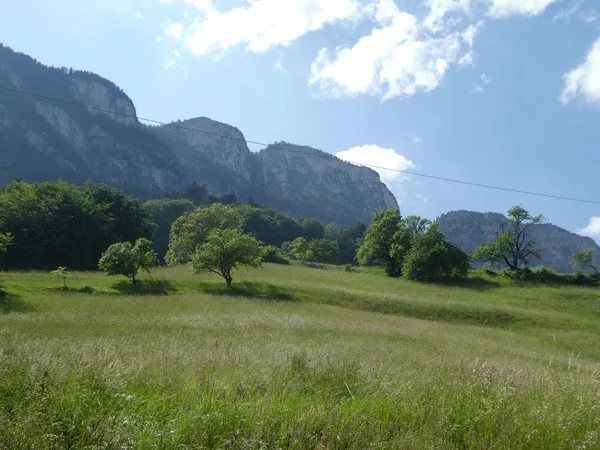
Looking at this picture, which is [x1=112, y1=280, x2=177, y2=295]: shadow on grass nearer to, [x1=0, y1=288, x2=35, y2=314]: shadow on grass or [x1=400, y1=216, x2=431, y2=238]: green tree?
[x1=0, y1=288, x2=35, y2=314]: shadow on grass

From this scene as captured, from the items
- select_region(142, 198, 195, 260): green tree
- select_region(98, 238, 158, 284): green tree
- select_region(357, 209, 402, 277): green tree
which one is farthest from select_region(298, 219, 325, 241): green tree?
select_region(98, 238, 158, 284): green tree

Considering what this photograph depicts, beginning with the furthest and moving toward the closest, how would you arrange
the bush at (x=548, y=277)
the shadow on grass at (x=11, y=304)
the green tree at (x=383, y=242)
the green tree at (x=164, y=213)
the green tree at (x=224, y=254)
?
the green tree at (x=164, y=213) < the green tree at (x=383, y=242) < the bush at (x=548, y=277) < the green tree at (x=224, y=254) < the shadow on grass at (x=11, y=304)

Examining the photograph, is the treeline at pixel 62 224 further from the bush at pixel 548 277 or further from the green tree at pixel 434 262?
the bush at pixel 548 277

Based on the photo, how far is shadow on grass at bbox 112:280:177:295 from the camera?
105ft

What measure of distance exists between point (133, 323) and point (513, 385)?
16.0m

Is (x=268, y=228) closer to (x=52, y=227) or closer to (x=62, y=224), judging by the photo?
(x=62, y=224)

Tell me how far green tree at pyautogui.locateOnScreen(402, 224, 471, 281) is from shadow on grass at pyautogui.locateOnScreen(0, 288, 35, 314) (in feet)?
156

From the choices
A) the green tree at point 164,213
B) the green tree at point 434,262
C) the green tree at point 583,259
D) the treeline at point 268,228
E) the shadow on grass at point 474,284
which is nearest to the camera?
the shadow on grass at point 474,284

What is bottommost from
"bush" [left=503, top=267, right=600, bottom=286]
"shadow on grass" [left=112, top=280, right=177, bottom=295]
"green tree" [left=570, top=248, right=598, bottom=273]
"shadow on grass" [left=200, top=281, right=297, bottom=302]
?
"shadow on grass" [left=112, top=280, right=177, bottom=295]

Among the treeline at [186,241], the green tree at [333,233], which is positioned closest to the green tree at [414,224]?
the treeline at [186,241]

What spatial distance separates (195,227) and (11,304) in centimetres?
4337

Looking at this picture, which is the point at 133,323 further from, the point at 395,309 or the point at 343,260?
the point at 343,260

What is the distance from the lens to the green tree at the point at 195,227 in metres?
61.0

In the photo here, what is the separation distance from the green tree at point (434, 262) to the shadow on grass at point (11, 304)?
4744cm
